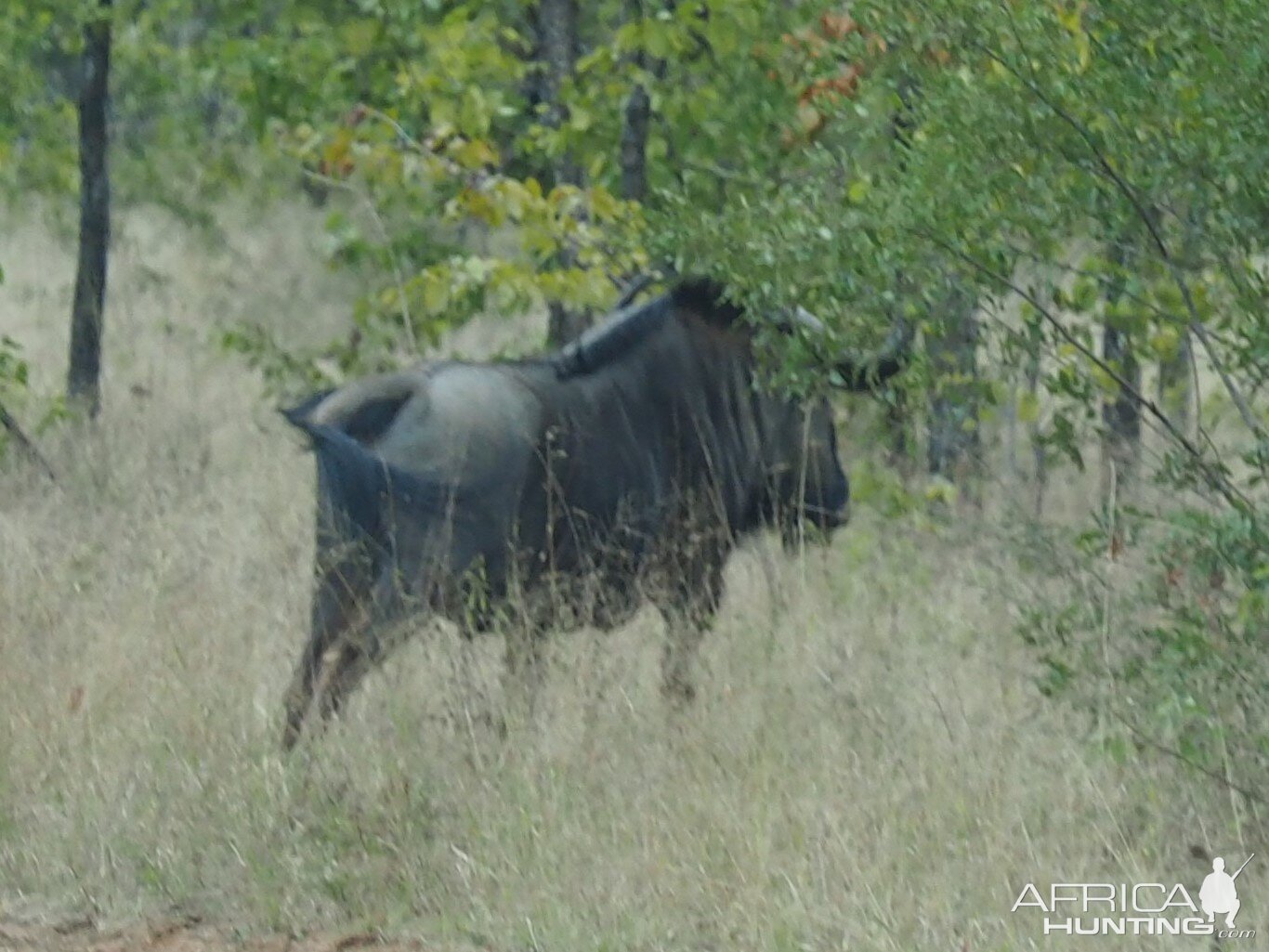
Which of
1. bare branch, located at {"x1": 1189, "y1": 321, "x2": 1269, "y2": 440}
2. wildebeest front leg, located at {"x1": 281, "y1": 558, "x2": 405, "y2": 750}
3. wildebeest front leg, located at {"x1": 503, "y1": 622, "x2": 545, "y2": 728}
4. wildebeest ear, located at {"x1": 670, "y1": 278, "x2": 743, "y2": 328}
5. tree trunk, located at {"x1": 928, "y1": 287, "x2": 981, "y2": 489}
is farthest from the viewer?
wildebeest ear, located at {"x1": 670, "y1": 278, "x2": 743, "y2": 328}

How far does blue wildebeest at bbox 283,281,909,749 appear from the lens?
680 cm

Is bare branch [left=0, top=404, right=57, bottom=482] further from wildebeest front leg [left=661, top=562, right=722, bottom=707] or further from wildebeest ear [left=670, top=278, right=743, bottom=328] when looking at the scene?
wildebeest front leg [left=661, top=562, right=722, bottom=707]

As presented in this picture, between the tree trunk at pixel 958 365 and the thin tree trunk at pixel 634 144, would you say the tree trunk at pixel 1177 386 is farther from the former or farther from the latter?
the thin tree trunk at pixel 634 144

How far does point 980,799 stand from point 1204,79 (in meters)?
1.97

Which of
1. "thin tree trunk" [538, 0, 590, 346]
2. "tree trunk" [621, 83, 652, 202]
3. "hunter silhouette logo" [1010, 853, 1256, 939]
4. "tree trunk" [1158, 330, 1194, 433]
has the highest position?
"thin tree trunk" [538, 0, 590, 346]

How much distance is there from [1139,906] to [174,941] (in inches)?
97.0

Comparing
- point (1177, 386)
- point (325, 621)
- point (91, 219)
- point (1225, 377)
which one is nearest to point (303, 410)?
point (325, 621)

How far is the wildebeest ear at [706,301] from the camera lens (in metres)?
7.95

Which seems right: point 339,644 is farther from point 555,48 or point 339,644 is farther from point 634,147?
point 555,48

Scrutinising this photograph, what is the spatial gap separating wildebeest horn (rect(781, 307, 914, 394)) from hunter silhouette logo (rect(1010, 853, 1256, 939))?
165cm

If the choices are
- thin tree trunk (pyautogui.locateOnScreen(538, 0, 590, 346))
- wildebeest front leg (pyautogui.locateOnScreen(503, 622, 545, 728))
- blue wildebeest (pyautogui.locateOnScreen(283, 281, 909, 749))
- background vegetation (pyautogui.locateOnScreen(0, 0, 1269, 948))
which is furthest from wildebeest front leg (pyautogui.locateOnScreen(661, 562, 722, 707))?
thin tree trunk (pyautogui.locateOnScreen(538, 0, 590, 346))

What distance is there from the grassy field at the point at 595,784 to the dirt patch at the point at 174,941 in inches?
2.7

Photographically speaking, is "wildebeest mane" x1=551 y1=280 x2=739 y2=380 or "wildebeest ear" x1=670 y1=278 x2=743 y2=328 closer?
"wildebeest mane" x1=551 y1=280 x2=739 y2=380

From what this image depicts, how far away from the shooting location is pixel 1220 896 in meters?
5.05
